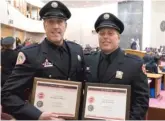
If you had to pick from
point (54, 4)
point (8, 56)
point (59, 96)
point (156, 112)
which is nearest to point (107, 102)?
point (59, 96)

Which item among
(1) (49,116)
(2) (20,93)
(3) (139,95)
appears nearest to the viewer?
(1) (49,116)

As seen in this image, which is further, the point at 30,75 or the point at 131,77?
the point at 131,77

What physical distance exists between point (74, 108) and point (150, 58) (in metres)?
3.64

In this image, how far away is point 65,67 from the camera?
159cm

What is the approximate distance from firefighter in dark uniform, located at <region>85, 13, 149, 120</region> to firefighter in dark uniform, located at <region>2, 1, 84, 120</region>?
0.11 metres

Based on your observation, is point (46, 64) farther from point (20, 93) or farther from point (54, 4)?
point (54, 4)

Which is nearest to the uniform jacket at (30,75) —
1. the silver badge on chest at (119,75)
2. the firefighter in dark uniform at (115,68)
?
the firefighter in dark uniform at (115,68)

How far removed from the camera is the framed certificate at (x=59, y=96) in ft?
4.57

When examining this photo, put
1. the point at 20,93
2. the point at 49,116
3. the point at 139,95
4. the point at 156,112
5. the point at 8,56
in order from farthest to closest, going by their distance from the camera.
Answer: the point at 8,56 < the point at 156,112 < the point at 139,95 < the point at 20,93 < the point at 49,116

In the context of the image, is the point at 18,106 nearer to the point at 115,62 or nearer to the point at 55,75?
the point at 55,75

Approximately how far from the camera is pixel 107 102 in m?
1.40

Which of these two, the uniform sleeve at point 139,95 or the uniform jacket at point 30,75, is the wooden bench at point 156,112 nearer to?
the uniform sleeve at point 139,95

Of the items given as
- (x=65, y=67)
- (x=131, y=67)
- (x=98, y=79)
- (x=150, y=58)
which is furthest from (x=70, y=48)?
(x=150, y=58)

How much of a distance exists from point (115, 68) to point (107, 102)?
31cm
